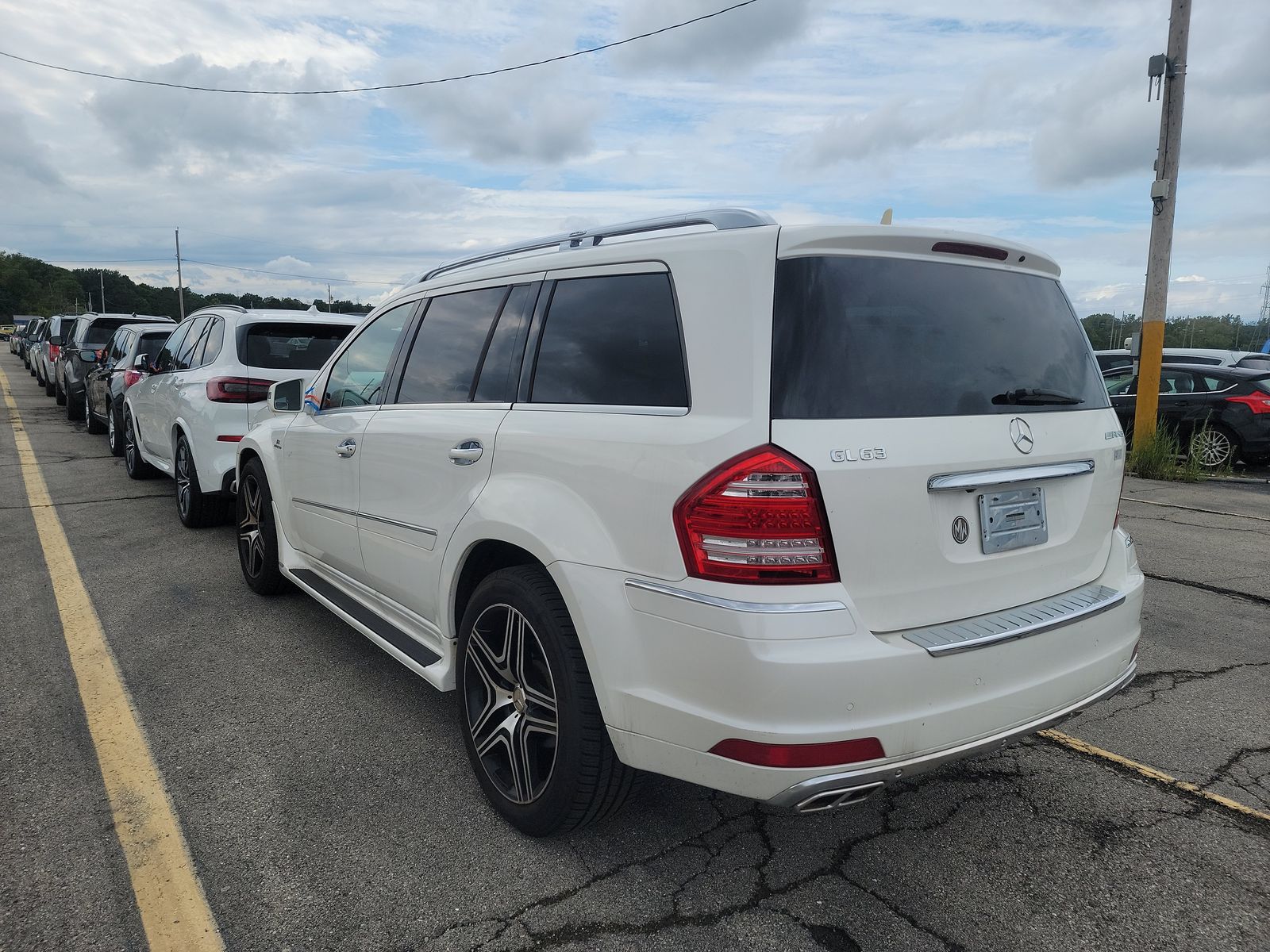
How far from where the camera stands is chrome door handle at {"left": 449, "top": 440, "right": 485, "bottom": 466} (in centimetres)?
295

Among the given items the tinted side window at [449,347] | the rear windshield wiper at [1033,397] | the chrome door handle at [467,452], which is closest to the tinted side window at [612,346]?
the chrome door handle at [467,452]

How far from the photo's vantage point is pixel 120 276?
4660 inches

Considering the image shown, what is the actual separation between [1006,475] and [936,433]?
0.91 feet

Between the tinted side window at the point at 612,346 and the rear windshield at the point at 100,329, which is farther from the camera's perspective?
the rear windshield at the point at 100,329

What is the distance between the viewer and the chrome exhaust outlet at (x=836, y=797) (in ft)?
6.81

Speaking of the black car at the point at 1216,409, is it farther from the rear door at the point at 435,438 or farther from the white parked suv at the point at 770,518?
the rear door at the point at 435,438

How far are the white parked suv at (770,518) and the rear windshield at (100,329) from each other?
53.6 feet

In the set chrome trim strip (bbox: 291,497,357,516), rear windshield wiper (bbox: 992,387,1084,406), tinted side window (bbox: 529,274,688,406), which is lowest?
chrome trim strip (bbox: 291,497,357,516)

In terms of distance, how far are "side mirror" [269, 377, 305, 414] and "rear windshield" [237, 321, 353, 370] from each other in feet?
7.37

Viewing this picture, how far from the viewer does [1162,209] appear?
39.6 feet

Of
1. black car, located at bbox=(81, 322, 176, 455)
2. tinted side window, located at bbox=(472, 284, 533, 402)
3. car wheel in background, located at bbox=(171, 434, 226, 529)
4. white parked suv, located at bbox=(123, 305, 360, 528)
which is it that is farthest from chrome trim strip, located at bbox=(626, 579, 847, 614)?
black car, located at bbox=(81, 322, 176, 455)

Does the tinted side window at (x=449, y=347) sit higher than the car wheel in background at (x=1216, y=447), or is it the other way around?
the tinted side window at (x=449, y=347)

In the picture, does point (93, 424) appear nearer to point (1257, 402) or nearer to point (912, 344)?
point (912, 344)

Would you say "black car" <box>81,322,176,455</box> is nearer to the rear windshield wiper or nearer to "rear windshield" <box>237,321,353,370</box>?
"rear windshield" <box>237,321,353,370</box>
